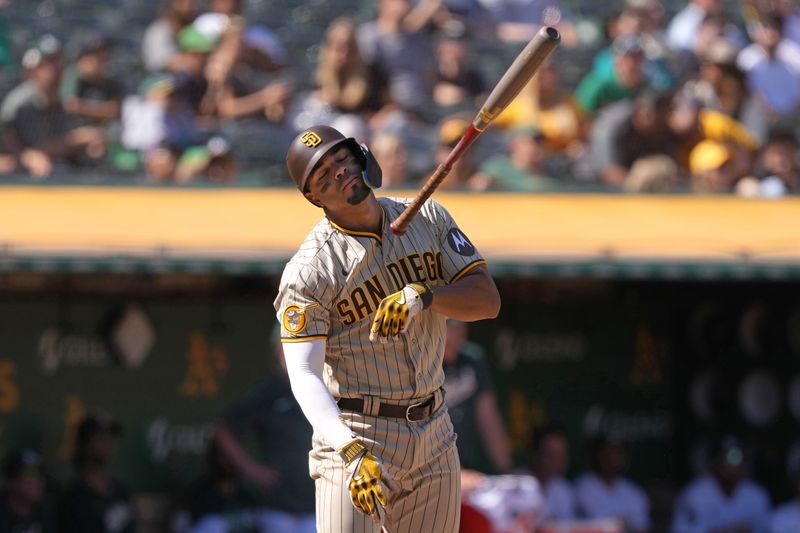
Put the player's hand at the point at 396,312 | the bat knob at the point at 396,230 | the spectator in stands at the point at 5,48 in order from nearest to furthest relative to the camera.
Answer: the player's hand at the point at 396,312, the bat knob at the point at 396,230, the spectator in stands at the point at 5,48

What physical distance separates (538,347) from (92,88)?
10.3ft

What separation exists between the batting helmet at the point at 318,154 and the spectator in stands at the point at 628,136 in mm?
4929

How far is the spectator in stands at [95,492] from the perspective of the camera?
7.48m

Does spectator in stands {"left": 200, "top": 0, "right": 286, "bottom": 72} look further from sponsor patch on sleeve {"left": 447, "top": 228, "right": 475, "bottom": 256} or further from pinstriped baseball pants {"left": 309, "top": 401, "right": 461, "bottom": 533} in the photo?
pinstriped baseball pants {"left": 309, "top": 401, "right": 461, "bottom": 533}

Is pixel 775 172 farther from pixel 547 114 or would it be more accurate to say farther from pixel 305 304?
pixel 305 304

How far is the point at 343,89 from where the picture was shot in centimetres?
872

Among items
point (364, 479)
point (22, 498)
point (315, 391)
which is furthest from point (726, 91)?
point (364, 479)

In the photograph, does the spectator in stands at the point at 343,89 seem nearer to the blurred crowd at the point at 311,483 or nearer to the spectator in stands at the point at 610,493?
the blurred crowd at the point at 311,483

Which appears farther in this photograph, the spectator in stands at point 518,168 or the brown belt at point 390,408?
the spectator in stands at point 518,168

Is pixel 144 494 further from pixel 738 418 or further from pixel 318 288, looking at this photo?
pixel 318 288

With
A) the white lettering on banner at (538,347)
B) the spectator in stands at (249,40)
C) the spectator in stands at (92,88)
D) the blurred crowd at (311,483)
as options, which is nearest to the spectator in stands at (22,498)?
the blurred crowd at (311,483)

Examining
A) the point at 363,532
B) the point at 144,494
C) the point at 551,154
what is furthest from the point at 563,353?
the point at 363,532

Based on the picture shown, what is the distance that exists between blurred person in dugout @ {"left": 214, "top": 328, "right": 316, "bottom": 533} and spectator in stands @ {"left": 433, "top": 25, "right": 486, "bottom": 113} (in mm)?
2518

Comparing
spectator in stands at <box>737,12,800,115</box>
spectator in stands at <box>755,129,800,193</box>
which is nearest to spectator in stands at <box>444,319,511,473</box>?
spectator in stands at <box>755,129,800,193</box>
